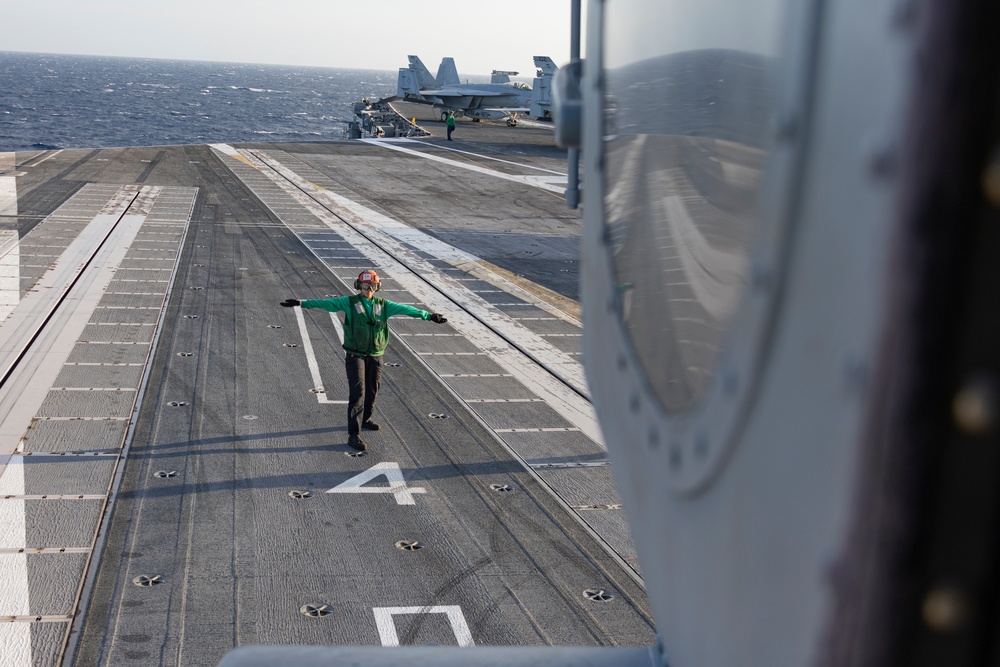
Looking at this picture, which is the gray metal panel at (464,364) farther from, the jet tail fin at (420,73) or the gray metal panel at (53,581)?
the jet tail fin at (420,73)

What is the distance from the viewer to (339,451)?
1033cm

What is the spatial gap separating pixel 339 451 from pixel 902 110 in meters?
9.82

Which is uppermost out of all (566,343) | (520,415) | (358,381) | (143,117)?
(358,381)

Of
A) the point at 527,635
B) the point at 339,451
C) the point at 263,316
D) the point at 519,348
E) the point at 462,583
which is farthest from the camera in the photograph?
the point at 263,316

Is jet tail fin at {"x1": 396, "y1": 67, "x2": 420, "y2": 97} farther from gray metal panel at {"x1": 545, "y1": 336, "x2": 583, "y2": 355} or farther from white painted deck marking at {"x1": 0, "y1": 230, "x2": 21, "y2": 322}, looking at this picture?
gray metal panel at {"x1": 545, "y1": 336, "x2": 583, "y2": 355}

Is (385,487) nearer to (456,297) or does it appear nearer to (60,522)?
(60,522)

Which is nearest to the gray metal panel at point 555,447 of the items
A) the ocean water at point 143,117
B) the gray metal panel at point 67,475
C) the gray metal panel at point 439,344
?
the gray metal panel at point 439,344

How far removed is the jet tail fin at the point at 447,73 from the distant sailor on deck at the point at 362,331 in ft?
218

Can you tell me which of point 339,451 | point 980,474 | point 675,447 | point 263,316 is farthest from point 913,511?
point 263,316

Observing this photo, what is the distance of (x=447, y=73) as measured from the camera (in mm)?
74562

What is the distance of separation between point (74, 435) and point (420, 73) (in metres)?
63.2

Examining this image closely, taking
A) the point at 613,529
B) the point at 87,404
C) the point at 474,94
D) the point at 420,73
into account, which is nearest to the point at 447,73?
the point at 420,73

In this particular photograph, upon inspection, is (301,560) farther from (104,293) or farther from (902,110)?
(104,293)

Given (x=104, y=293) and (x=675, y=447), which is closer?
(x=675, y=447)
